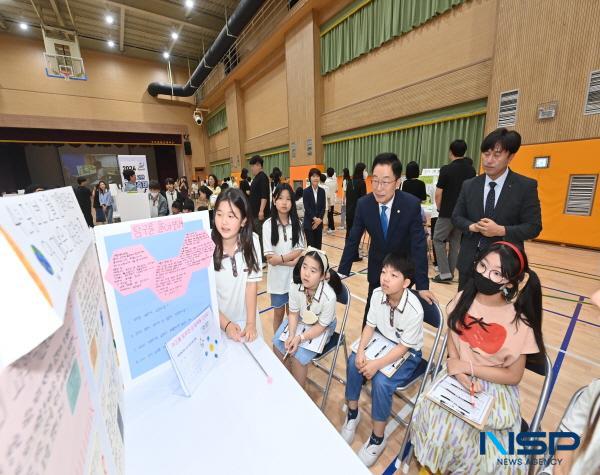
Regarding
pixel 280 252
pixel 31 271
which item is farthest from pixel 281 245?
pixel 31 271

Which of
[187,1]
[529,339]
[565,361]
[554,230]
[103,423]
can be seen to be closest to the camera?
[103,423]

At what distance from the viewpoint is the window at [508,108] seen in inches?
183

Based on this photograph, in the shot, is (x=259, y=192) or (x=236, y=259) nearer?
(x=236, y=259)

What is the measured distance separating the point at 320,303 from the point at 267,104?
10.6 metres

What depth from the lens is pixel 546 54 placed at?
4.29m

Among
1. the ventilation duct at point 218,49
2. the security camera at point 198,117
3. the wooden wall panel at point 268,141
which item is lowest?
the wooden wall panel at point 268,141

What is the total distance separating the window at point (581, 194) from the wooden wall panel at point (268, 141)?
771cm

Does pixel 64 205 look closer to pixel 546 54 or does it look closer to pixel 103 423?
pixel 103 423

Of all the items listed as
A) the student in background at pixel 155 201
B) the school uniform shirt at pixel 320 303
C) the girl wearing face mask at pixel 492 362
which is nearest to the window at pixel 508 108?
the girl wearing face mask at pixel 492 362

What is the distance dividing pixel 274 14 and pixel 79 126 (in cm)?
979

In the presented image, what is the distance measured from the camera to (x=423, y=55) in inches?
228

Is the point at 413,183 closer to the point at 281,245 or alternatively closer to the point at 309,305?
the point at 281,245

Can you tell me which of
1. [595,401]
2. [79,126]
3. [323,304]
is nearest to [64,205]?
[323,304]

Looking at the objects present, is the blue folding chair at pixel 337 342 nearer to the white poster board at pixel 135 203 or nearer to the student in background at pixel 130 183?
the white poster board at pixel 135 203
